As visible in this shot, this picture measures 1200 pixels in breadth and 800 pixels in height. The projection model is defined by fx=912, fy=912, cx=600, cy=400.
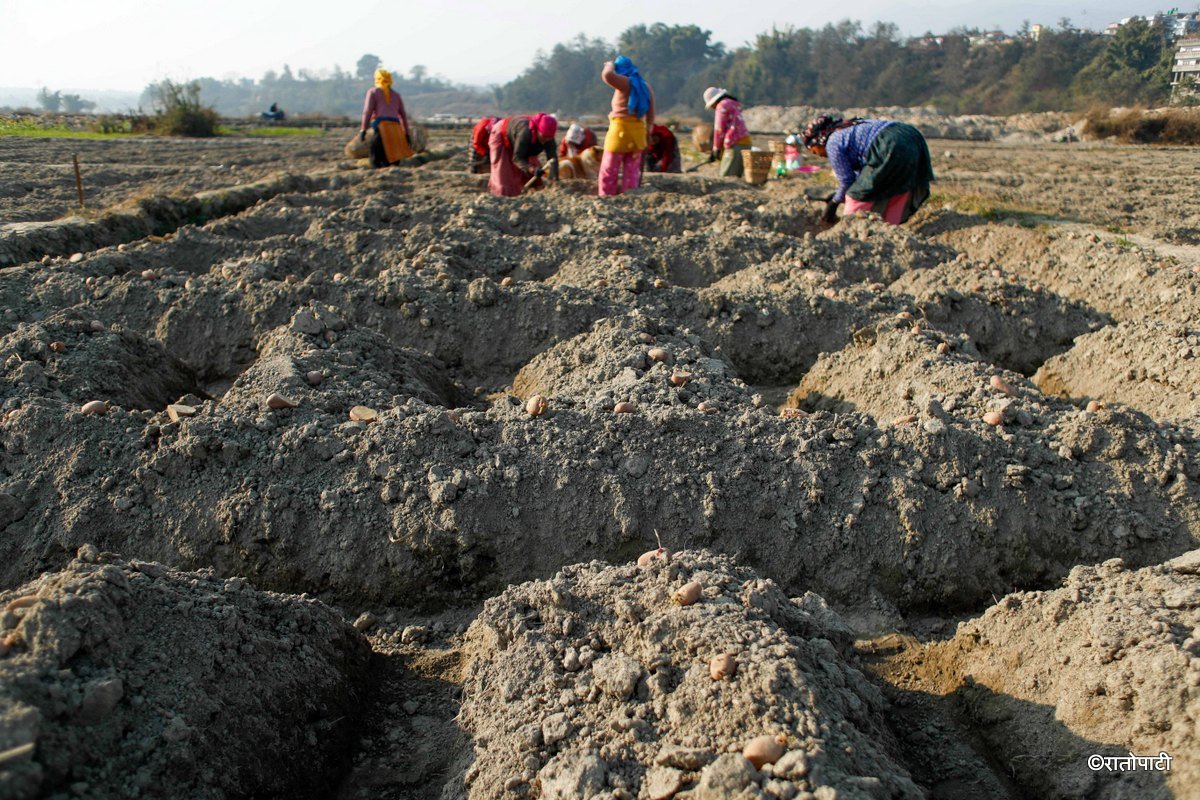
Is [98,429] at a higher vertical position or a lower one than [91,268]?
lower

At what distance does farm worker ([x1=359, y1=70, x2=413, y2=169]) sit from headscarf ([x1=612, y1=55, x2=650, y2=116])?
135 inches

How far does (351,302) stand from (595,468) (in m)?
2.65

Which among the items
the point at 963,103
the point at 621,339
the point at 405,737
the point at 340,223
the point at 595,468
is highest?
the point at 963,103

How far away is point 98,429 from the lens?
3.63 metres

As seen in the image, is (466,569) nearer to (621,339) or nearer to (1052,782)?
(621,339)

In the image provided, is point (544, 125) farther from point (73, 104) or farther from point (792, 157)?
point (73, 104)

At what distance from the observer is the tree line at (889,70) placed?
100 feet

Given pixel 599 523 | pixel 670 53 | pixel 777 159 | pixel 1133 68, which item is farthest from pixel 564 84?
pixel 599 523

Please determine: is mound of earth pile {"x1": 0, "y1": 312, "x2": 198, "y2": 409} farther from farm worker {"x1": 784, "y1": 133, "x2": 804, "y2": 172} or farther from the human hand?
farm worker {"x1": 784, "y1": 133, "x2": 804, "y2": 172}

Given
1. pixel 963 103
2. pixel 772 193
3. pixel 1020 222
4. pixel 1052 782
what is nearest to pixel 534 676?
pixel 1052 782

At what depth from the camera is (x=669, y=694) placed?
220 cm

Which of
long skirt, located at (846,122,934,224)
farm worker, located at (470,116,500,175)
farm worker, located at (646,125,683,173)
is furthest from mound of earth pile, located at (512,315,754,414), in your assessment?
farm worker, located at (646,125,683,173)

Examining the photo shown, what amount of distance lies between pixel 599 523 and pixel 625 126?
19.7 feet

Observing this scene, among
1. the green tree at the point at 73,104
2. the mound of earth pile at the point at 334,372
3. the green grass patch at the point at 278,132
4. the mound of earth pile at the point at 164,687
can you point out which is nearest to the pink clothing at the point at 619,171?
the mound of earth pile at the point at 334,372
